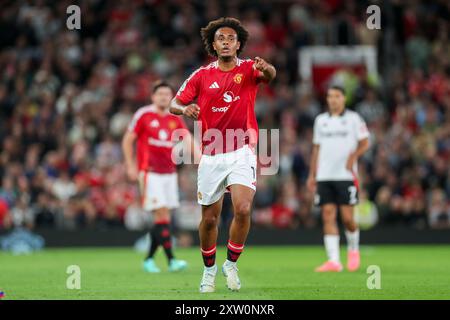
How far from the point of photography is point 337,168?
14.3 m

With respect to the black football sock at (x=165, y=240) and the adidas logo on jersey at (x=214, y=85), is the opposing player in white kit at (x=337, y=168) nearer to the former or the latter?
the black football sock at (x=165, y=240)

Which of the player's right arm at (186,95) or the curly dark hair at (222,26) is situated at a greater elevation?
the curly dark hair at (222,26)

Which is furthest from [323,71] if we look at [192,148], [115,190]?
[192,148]

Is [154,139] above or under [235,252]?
above

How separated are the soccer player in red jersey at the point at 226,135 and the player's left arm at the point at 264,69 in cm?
1

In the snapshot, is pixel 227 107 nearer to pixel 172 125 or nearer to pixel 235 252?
pixel 235 252

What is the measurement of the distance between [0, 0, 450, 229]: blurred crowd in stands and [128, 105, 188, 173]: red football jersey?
22.9ft

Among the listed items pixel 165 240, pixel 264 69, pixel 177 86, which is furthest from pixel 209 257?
pixel 177 86

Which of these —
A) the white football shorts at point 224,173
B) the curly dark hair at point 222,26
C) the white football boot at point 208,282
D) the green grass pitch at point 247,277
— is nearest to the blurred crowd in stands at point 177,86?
the green grass pitch at point 247,277

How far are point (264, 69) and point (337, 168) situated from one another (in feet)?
15.0

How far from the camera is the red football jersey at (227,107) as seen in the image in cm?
1020

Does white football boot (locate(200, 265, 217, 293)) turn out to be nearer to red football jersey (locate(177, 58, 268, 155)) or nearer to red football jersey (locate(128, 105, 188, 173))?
red football jersey (locate(177, 58, 268, 155))
